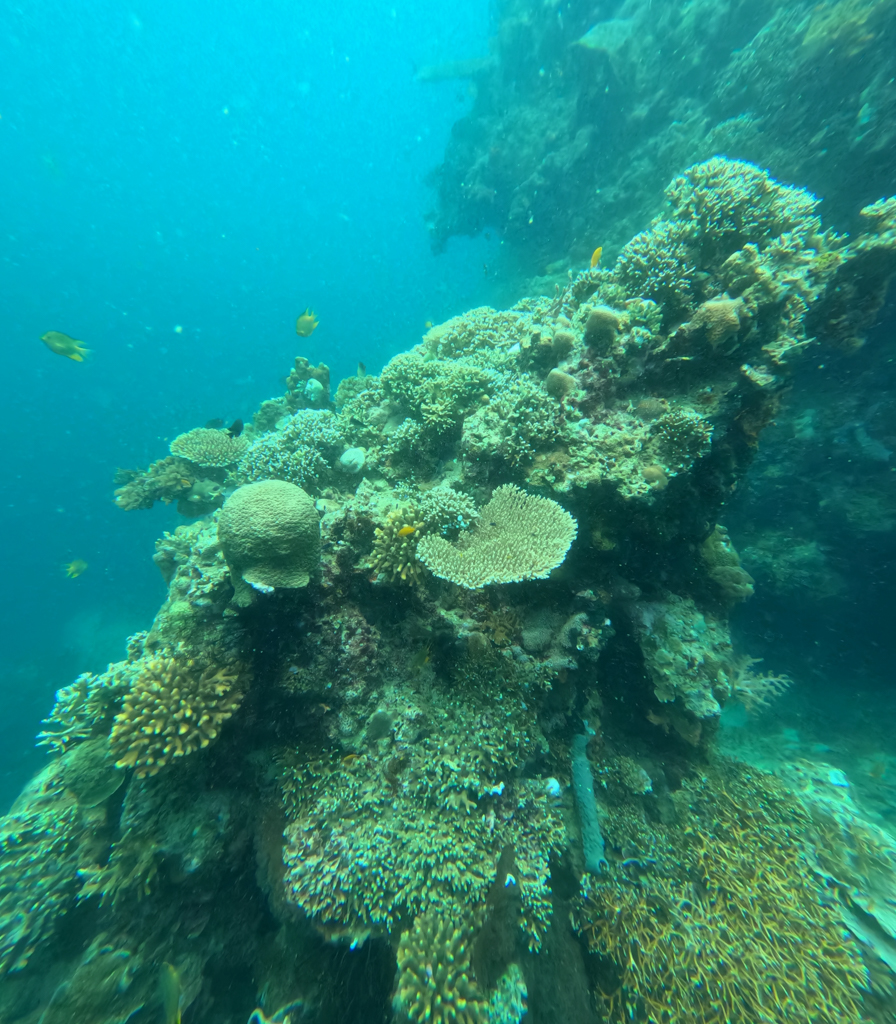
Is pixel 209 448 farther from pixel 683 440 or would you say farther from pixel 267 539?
pixel 683 440

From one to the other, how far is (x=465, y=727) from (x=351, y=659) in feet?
4.49

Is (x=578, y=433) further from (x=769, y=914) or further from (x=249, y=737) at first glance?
(x=769, y=914)

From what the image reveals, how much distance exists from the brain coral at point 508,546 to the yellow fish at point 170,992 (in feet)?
13.7

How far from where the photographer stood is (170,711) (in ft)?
12.5

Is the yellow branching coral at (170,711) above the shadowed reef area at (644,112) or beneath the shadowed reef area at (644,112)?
beneath

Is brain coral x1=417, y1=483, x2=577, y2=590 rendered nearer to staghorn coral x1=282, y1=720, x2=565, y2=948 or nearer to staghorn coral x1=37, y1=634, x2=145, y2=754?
staghorn coral x1=282, y1=720, x2=565, y2=948

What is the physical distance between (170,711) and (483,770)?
3.00 m

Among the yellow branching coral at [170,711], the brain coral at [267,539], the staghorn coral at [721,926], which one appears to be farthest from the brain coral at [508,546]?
the staghorn coral at [721,926]

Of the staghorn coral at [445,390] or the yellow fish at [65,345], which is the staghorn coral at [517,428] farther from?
Result: the yellow fish at [65,345]

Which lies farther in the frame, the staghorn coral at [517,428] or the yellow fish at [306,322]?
the yellow fish at [306,322]

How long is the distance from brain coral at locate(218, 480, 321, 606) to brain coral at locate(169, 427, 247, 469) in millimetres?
6101

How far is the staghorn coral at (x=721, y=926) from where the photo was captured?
393 cm

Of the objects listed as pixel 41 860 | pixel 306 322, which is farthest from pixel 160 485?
pixel 41 860

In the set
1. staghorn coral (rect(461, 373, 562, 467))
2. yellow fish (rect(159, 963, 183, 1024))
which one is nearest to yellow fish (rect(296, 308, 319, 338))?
staghorn coral (rect(461, 373, 562, 467))
